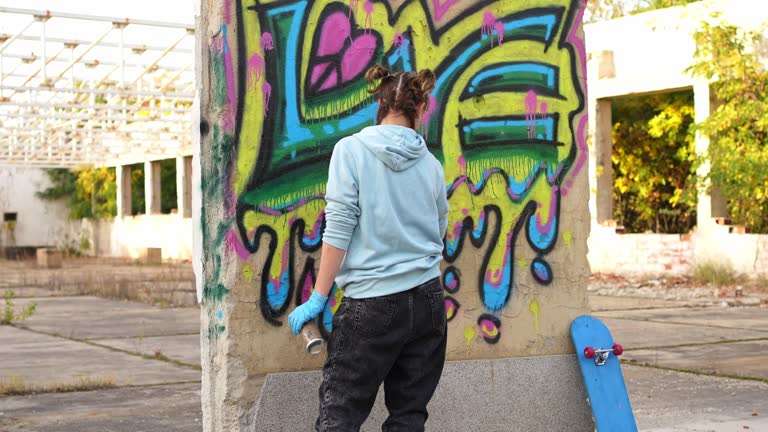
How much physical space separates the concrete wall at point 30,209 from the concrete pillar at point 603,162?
80.8 ft

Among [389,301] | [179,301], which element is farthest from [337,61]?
[179,301]

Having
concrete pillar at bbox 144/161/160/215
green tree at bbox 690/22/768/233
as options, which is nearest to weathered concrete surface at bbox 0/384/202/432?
green tree at bbox 690/22/768/233

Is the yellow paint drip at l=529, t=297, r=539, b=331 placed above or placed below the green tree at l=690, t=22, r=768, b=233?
below

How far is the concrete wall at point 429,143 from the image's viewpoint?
4.62 metres

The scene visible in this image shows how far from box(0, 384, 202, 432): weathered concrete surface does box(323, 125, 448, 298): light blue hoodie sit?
2561mm

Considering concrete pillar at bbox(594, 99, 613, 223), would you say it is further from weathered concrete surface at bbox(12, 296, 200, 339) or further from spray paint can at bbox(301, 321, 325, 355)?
spray paint can at bbox(301, 321, 325, 355)

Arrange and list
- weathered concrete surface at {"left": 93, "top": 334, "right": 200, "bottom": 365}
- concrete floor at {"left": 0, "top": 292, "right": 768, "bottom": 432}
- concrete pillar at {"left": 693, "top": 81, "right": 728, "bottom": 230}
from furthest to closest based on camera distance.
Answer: concrete pillar at {"left": 693, "top": 81, "right": 728, "bottom": 230} → weathered concrete surface at {"left": 93, "top": 334, "right": 200, "bottom": 365} → concrete floor at {"left": 0, "top": 292, "right": 768, "bottom": 432}

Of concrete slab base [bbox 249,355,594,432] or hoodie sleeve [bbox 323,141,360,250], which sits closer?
hoodie sleeve [bbox 323,141,360,250]

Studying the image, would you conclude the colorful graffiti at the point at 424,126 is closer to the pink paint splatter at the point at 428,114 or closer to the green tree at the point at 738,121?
the pink paint splatter at the point at 428,114

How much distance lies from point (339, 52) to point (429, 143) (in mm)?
633

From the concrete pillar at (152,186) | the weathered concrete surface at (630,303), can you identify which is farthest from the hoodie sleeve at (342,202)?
the concrete pillar at (152,186)

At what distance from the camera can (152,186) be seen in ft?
110

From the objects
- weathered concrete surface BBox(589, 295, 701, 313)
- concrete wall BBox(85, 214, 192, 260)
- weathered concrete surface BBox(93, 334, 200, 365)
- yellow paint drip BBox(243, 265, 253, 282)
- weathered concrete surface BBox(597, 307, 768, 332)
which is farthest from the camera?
concrete wall BBox(85, 214, 192, 260)

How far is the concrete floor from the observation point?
6.28 metres
